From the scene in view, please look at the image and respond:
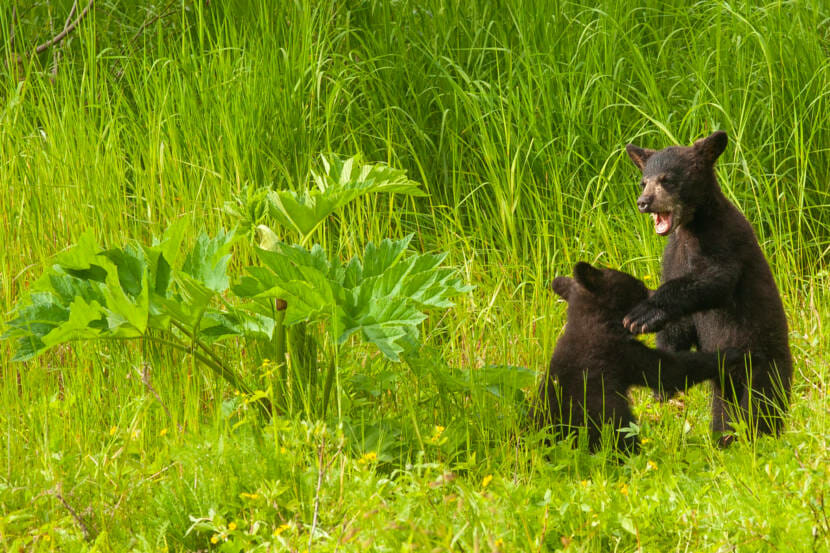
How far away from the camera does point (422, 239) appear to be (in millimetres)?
5242

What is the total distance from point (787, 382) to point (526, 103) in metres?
2.24

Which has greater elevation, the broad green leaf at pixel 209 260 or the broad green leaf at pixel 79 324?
the broad green leaf at pixel 209 260

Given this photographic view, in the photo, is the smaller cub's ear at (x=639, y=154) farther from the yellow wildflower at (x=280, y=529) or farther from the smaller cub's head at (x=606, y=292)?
the yellow wildflower at (x=280, y=529)

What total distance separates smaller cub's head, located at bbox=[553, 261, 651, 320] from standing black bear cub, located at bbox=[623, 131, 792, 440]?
7 cm

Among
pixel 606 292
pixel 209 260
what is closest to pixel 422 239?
pixel 606 292

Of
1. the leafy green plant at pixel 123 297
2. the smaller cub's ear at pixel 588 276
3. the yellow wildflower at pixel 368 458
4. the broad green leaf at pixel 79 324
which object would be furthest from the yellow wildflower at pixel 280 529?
the smaller cub's ear at pixel 588 276

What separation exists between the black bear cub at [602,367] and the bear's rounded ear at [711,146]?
1.76 feet

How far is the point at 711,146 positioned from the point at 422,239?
2015 mm

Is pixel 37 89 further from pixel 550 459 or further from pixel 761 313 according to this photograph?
pixel 761 313

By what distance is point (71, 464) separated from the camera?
10.5ft

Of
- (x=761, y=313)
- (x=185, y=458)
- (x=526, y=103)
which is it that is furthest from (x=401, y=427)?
(x=526, y=103)

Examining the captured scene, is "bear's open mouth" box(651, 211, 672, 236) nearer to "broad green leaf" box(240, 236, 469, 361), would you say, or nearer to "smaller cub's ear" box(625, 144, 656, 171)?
"smaller cub's ear" box(625, 144, 656, 171)

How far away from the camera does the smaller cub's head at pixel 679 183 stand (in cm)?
344

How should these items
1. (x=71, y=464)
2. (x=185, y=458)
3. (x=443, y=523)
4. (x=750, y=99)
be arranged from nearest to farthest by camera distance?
1. (x=443, y=523)
2. (x=185, y=458)
3. (x=71, y=464)
4. (x=750, y=99)
